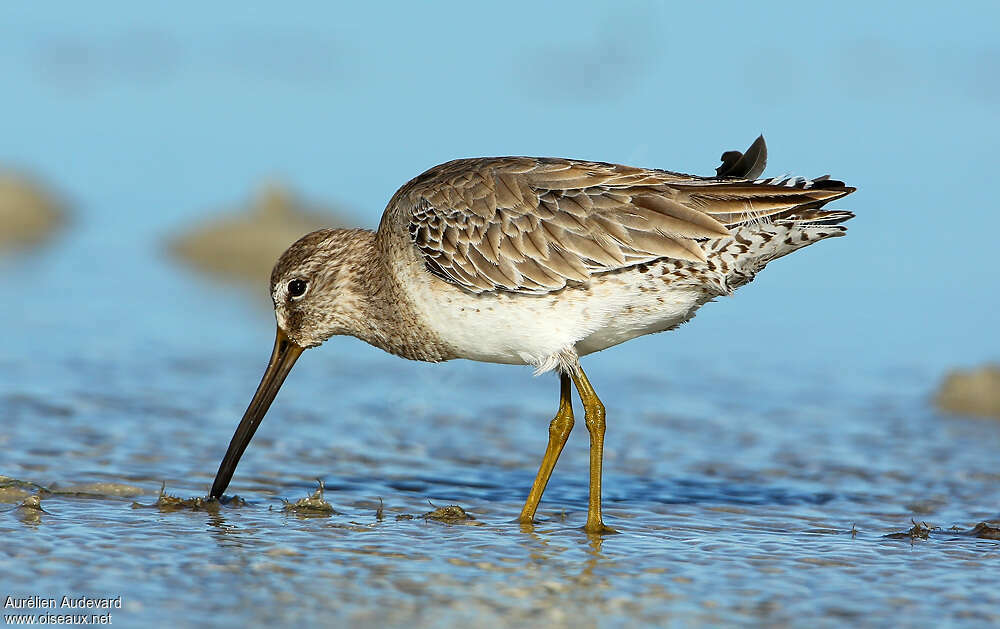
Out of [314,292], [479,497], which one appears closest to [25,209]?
[314,292]

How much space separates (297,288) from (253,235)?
735 centimetres

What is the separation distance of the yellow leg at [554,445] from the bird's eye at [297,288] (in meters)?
1.57

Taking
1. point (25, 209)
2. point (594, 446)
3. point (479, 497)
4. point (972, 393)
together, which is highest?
point (25, 209)

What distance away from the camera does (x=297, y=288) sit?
8.23 m

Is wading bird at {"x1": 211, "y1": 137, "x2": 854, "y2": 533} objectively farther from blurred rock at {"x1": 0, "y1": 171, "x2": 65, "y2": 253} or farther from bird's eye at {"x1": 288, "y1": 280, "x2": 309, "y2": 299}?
blurred rock at {"x1": 0, "y1": 171, "x2": 65, "y2": 253}

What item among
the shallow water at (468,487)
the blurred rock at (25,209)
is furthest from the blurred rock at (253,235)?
the shallow water at (468,487)

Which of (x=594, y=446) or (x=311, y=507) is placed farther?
(x=594, y=446)

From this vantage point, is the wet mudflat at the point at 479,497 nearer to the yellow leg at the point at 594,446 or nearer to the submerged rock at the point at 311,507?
the submerged rock at the point at 311,507

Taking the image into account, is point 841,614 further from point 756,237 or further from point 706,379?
point 706,379

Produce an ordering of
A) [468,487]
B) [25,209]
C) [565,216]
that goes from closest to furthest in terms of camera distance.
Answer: [565,216], [468,487], [25,209]

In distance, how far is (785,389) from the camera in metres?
11.1

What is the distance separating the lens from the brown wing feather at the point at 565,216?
7285 mm

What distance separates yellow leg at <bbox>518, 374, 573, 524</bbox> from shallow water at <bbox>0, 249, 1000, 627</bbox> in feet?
0.56

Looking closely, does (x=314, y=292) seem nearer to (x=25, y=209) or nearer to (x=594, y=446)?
(x=594, y=446)
